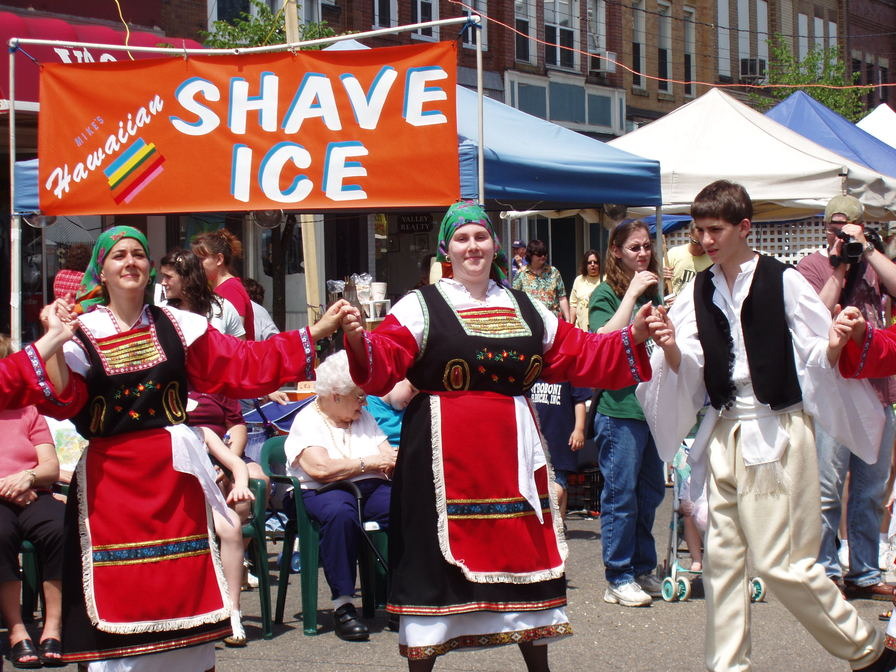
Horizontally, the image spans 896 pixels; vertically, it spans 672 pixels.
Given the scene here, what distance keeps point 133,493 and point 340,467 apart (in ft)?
6.32

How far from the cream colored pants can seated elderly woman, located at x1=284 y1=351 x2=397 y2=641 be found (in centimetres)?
197

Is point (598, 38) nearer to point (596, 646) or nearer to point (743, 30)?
point (743, 30)

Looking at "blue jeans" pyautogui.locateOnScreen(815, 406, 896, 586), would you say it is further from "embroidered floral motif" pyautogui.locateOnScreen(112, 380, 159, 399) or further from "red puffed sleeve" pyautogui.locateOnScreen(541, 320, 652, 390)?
"embroidered floral motif" pyautogui.locateOnScreen(112, 380, 159, 399)

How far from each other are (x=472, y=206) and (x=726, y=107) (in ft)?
25.4

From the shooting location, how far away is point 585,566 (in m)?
6.98

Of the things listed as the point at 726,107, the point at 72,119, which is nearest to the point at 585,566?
the point at 72,119

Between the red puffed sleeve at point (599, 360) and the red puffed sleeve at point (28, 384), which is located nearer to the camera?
the red puffed sleeve at point (28, 384)

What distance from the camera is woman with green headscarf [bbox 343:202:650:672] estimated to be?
13.6ft

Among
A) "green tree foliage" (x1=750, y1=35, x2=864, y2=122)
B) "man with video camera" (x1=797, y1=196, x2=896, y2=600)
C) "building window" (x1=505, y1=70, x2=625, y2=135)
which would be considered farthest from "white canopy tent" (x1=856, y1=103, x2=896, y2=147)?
"man with video camera" (x1=797, y1=196, x2=896, y2=600)

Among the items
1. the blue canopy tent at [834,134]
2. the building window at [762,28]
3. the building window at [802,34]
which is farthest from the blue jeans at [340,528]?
the building window at [802,34]

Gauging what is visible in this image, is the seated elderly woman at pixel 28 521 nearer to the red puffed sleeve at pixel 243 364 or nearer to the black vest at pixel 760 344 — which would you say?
the red puffed sleeve at pixel 243 364

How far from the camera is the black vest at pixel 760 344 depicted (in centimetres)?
415

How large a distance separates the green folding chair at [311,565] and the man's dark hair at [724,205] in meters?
2.45

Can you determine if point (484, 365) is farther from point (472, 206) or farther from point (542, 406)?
point (542, 406)
